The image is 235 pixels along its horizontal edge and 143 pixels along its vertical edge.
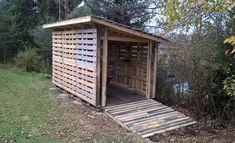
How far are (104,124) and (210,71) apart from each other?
305cm

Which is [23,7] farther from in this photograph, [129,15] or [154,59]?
[154,59]

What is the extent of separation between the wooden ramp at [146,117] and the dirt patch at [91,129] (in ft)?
0.69

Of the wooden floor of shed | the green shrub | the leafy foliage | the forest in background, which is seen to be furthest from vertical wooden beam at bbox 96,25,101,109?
the green shrub

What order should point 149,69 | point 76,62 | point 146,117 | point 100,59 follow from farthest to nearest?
point 76,62 < point 149,69 < point 100,59 < point 146,117

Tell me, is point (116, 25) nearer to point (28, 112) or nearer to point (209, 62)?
point (209, 62)

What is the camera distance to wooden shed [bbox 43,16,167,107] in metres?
7.45

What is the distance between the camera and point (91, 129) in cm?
622

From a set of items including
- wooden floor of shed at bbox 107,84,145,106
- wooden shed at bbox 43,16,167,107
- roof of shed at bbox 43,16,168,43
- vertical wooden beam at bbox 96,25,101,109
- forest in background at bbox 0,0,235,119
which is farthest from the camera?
wooden floor of shed at bbox 107,84,145,106

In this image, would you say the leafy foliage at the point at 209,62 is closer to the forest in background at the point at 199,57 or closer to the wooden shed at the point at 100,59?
the forest in background at the point at 199,57

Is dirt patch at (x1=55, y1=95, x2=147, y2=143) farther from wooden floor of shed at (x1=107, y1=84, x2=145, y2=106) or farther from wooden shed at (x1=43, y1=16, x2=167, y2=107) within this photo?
wooden floor of shed at (x1=107, y1=84, x2=145, y2=106)

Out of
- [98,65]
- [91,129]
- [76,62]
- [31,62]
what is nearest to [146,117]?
[91,129]

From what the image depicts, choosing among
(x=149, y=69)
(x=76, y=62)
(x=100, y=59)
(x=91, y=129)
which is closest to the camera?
(x=91, y=129)

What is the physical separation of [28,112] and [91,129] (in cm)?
217

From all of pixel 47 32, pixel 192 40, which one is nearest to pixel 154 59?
pixel 192 40
